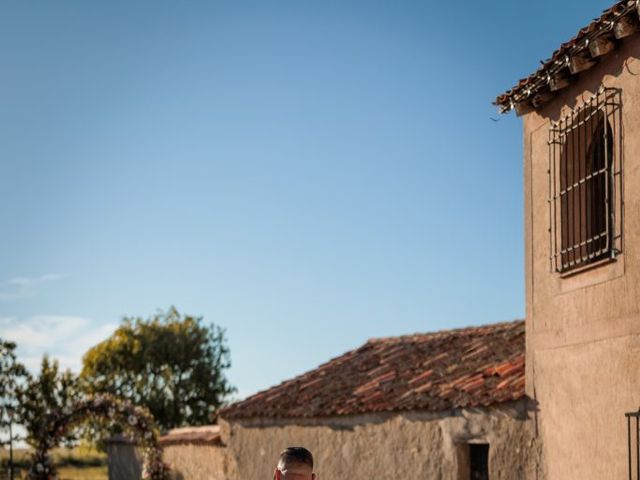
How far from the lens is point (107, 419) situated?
61.6ft

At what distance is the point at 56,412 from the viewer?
18016 millimetres

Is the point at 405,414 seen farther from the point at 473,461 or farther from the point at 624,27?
the point at 624,27

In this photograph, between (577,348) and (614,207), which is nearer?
(614,207)

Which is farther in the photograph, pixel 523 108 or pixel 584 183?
pixel 523 108

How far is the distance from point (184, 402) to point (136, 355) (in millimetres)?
2156

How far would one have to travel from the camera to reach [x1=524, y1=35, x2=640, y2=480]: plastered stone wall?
8.64 m

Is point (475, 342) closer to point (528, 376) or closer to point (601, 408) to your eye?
point (528, 376)

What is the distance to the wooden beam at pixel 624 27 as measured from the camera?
8.50 m

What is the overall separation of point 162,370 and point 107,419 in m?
15.8

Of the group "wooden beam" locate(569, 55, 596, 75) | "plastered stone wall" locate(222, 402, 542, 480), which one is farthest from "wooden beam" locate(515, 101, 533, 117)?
"plastered stone wall" locate(222, 402, 542, 480)

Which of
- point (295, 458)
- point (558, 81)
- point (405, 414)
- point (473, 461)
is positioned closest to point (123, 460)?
point (405, 414)

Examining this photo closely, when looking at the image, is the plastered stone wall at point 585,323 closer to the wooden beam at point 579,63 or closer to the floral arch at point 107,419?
the wooden beam at point 579,63

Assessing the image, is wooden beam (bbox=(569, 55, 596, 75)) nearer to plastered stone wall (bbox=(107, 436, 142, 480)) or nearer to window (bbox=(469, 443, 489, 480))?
window (bbox=(469, 443, 489, 480))

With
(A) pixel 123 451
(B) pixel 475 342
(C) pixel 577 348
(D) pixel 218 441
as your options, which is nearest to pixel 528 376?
(C) pixel 577 348
